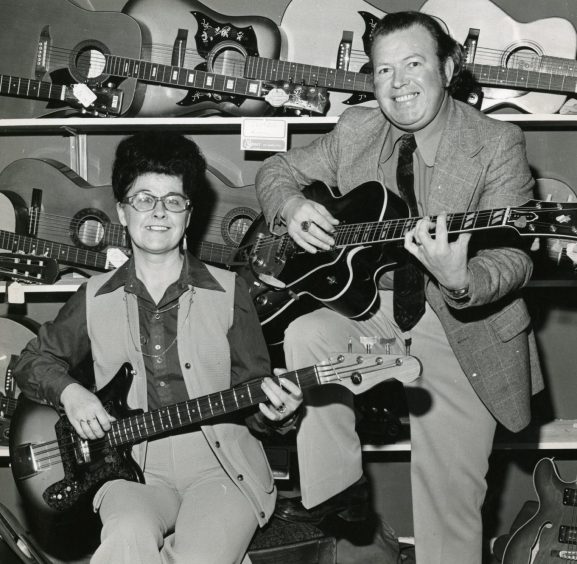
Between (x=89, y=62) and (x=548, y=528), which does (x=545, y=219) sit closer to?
(x=548, y=528)

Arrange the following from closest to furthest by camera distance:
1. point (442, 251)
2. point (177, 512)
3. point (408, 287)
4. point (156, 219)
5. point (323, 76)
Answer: point (442, 251), point (177, 512), point (156, 219), point (408, 287), point (323, 76)

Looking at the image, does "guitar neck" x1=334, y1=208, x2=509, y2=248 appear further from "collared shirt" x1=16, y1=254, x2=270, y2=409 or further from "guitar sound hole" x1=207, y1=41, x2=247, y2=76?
"guitar sound hole" x1=207, y1=41, x2=247, y2=76

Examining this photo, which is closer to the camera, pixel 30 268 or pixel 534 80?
pixel 534 80

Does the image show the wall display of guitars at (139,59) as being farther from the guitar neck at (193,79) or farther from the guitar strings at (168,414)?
the guitar strings at (168,414)

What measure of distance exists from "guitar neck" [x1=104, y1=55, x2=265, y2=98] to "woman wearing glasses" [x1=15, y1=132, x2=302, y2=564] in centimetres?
47

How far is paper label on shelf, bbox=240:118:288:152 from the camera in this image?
2.57m

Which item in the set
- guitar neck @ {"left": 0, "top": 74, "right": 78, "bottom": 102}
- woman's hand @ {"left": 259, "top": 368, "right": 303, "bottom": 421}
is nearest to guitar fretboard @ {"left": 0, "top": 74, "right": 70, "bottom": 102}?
guitar neck @ {"left": 0, "top": 74, "right": 78, "bottom": 102}

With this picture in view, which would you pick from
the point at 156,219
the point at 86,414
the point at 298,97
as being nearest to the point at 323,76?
the point at 298,97

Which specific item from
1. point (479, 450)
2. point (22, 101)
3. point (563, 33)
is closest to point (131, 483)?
point (479, 450)

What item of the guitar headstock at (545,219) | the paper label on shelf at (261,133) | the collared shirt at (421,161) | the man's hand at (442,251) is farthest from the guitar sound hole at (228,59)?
the guitar headstock at (545,219)

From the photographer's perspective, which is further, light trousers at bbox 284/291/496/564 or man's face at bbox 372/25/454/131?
man's face at bbox 372/25/454/131

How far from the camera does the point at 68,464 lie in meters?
2.04

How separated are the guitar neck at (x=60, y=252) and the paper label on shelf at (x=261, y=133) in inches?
24.3

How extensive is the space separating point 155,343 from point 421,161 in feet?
2.93
